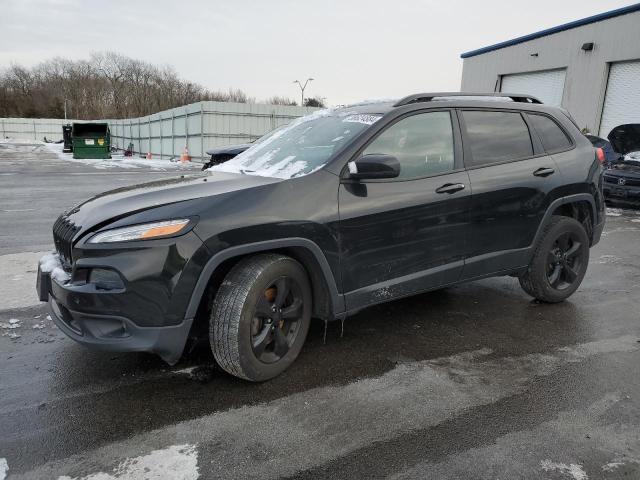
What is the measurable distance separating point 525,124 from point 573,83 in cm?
1976

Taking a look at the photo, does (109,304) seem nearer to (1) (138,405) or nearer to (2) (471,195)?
(1) (138,405)

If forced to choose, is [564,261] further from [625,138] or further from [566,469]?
[625,138]

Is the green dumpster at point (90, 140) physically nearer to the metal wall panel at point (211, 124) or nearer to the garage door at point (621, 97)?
the metal wall panel at point (211, 124)

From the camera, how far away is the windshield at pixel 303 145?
3.23 m

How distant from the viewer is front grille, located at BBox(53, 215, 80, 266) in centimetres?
277

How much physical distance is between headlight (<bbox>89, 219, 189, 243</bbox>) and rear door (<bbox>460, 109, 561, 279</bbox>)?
2150 millimetres

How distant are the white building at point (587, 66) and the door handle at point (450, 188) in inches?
726

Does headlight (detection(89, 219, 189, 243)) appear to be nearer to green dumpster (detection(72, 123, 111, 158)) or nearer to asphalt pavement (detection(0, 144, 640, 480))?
asphalt pavement (detection(0, 144, 640, 480))

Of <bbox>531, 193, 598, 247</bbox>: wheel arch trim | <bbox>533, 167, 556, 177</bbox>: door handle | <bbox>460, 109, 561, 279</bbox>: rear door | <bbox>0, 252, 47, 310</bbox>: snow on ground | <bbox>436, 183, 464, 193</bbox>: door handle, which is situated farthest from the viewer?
<bbox>0, 252, 47, 310</bbox>: snow on ground

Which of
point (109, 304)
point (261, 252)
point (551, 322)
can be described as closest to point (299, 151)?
point (261, 252)

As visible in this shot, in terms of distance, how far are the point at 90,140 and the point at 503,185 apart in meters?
29.2

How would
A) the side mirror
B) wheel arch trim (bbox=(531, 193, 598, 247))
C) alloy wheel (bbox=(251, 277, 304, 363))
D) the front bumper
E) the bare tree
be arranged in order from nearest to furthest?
the front bumper → alloy wheel (bbox=(251, 277, 304, 363)) → the side mirror → wheel arch trim (bbox=(531, 193, 598, 247)) → the bare tree

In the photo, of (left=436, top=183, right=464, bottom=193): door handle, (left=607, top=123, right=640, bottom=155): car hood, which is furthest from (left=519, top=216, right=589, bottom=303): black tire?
(left=607, top=123, right=640, bottom=155): car hood

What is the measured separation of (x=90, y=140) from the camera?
1121 inches
